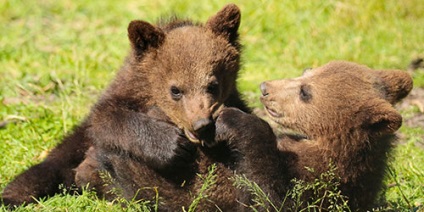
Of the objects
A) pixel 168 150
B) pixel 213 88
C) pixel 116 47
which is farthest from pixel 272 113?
pixel 116 47

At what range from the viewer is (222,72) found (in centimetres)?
692

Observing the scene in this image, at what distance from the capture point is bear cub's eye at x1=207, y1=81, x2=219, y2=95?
668cm

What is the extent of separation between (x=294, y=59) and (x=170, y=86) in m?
5.08

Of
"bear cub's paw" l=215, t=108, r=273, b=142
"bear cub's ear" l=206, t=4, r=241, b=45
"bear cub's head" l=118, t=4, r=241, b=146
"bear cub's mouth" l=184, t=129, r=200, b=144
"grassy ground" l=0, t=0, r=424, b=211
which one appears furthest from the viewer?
"grassy ground" l=0, t=0, r=424, b=211

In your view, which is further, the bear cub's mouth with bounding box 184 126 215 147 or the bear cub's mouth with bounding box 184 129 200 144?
the bear cub's mouth with bounding box 184 129 200 144

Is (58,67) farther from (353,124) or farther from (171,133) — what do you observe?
(353,124)

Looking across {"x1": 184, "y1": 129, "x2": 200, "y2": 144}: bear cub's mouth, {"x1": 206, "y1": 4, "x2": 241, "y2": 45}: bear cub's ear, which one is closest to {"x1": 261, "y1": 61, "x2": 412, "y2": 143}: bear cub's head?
{"x1": 206, "y1": 4, "x2": 241, "y2": 45}: bear cub's ear

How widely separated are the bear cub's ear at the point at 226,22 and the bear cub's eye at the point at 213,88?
552 mm

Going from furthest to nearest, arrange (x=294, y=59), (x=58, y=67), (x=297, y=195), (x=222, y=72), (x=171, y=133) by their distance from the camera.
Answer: (x=294, y=59) < (x=58, y=67) < (x=222, y=72) < (x=171, y=133) < (x=297, y=195)

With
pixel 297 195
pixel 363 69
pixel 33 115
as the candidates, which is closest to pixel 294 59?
pixel 33 115

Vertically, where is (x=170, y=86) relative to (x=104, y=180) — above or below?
above

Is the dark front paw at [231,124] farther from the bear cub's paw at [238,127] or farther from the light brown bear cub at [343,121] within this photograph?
the light brown bear cub at [343,121]

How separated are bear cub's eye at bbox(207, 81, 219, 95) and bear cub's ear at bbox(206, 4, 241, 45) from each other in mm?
552

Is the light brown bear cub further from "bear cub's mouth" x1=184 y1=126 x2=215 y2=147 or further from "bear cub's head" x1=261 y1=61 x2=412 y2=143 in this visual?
"bear cub's mouth" x1=184 y1=126 x2=215 y2=147
